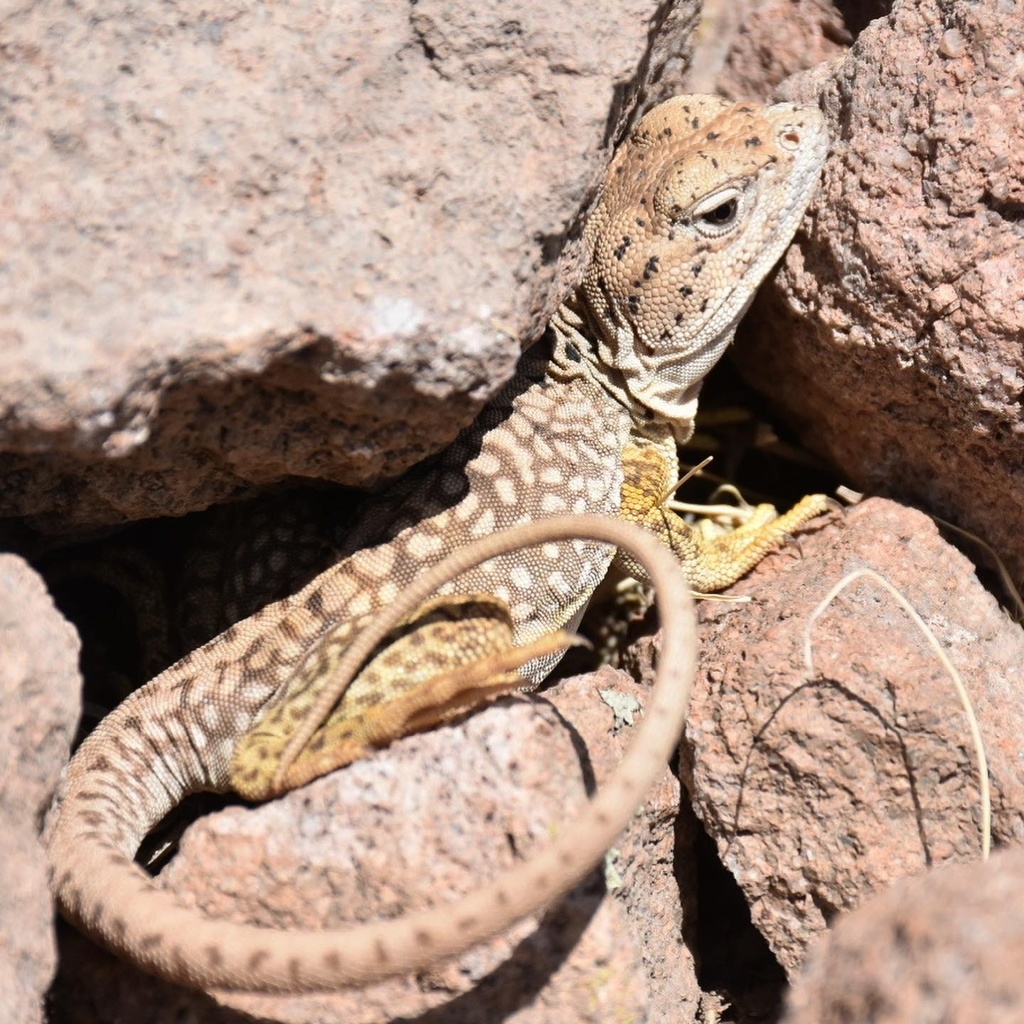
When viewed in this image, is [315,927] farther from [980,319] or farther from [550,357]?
[980,319]

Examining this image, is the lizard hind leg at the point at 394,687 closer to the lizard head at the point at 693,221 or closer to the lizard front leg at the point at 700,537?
the lizard front leg at the point at 700,537

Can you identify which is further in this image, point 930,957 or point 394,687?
point 394,687

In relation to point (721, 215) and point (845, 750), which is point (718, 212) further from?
point (845, 750)

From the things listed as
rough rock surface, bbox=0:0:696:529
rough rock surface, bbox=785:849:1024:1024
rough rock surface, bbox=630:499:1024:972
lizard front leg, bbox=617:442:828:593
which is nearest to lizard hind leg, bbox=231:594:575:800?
rough rock surface, bbox=0:0:696:529

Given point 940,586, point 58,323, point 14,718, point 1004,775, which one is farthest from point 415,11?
point 1004,775

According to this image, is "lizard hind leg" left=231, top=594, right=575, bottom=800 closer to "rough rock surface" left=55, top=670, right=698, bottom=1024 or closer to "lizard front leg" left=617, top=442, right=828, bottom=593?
"rough rock surface" left=55, top=670, right=698, bottom=1024

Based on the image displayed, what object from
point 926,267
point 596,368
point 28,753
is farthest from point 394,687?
point 926,267

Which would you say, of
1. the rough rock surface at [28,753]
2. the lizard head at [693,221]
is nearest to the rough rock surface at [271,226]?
the rough rock surface at [28,753]
